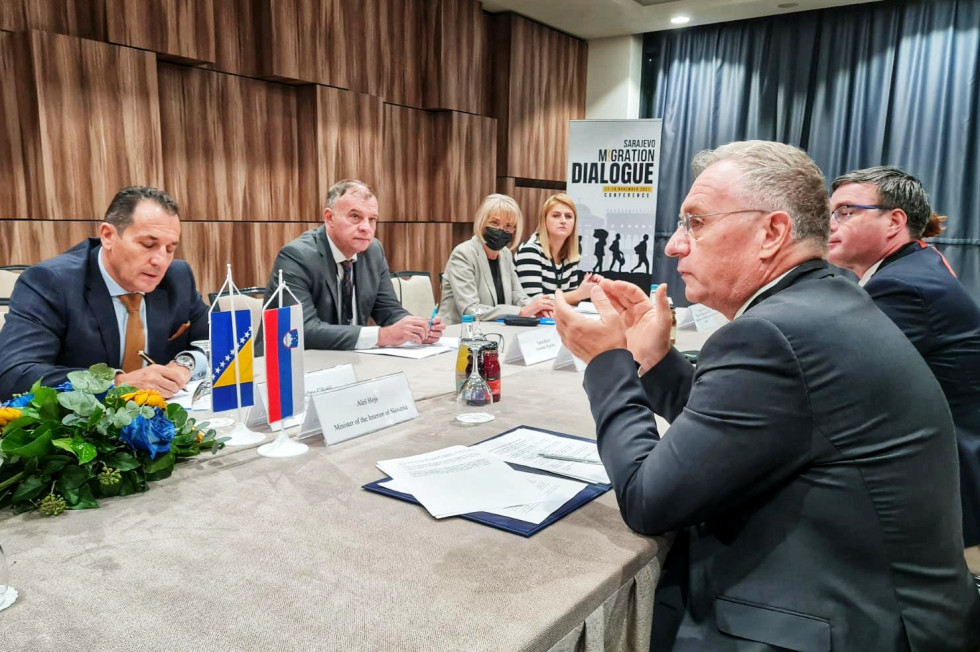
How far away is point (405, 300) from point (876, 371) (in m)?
3.13

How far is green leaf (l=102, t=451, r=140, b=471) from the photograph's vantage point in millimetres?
1201

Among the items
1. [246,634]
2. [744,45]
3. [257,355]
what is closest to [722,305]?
[246,634]

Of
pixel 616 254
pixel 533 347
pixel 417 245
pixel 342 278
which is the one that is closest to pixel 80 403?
pixel 533 347

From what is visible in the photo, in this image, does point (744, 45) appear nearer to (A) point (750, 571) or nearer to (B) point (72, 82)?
(B) point (72, 82)

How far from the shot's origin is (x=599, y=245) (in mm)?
5895

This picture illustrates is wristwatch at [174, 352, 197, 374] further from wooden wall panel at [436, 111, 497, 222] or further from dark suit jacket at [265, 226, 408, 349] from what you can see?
wooden wall panel at [436, 111, 497, 222]

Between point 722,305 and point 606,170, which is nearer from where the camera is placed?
point 722,305

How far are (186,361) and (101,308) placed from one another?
39 centimetres

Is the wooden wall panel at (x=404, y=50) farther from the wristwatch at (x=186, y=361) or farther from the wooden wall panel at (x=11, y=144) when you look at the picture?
the wristwatch at (x=186, y=361)

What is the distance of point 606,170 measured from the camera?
19.0 ft

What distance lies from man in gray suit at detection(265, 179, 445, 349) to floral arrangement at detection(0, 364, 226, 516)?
1255 millimetres

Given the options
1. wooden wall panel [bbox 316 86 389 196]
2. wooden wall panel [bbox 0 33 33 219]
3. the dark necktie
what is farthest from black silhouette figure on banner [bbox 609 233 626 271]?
wooden wall panel [bbox 0 33 33 219]

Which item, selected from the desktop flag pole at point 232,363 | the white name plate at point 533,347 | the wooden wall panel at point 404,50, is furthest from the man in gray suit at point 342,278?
the wooden wall panel at point 404,50

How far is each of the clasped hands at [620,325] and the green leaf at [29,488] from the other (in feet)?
3.01
